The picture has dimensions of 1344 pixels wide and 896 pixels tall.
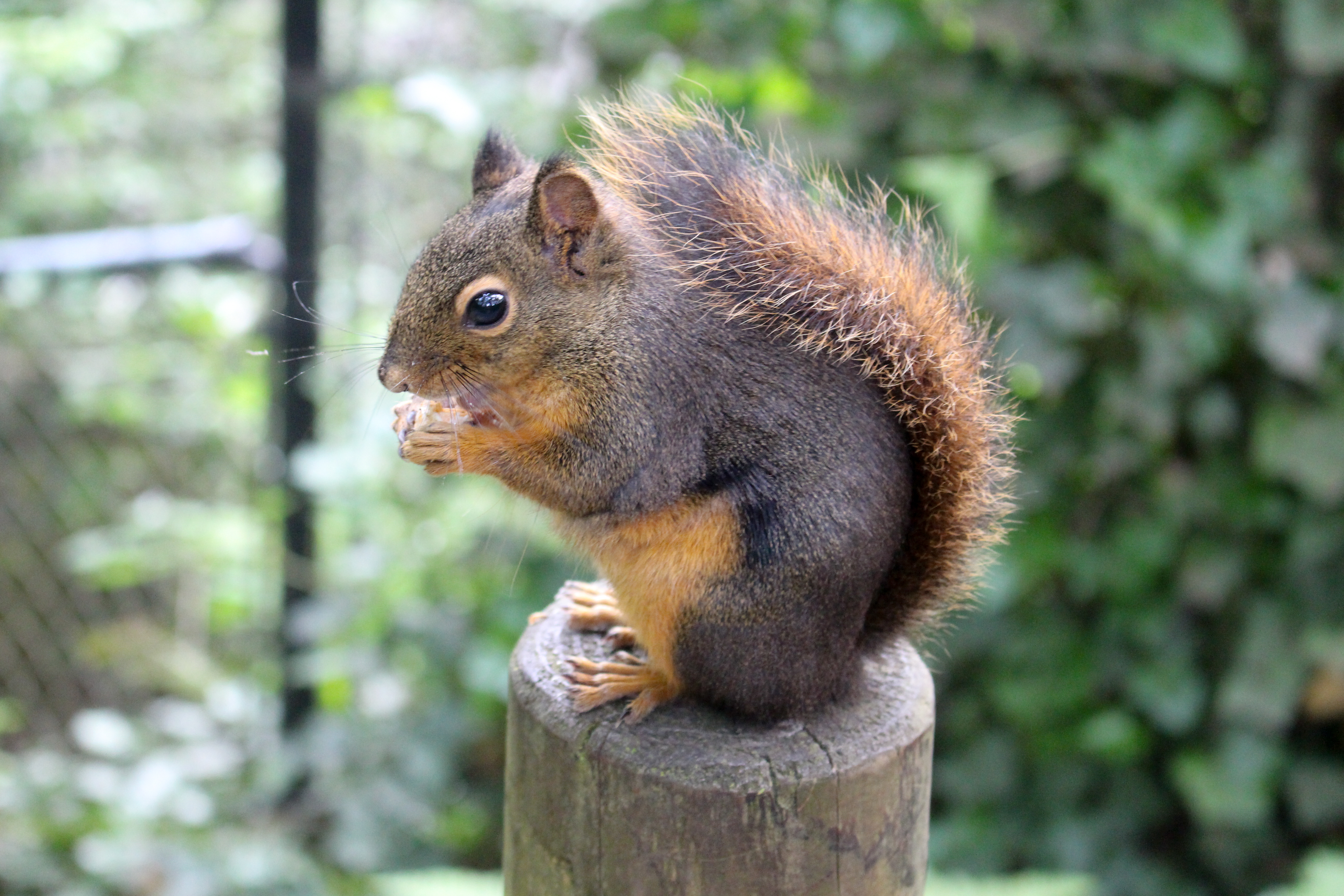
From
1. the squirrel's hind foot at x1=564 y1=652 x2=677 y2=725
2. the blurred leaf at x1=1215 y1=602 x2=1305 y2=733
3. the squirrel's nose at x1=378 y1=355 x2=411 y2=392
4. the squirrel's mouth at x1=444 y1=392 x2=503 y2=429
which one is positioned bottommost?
the blurred leaf at x1=1215 y1=602 x2=1305 y2=733

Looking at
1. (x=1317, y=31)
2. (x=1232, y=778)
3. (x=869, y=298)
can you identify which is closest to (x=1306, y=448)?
(x=1232, y=778)

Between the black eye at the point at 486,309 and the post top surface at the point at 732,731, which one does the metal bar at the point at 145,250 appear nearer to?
the black eye at the point at 486,309

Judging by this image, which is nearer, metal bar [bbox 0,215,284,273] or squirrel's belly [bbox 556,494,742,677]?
squirrel's belly [bbox 556,494,742,677]

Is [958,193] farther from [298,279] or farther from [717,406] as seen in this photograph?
[298,279]

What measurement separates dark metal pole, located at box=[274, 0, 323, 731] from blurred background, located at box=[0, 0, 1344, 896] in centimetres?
3

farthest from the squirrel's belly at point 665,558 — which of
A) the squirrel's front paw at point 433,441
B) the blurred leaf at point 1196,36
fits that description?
the blurred leaf at point 1196,36

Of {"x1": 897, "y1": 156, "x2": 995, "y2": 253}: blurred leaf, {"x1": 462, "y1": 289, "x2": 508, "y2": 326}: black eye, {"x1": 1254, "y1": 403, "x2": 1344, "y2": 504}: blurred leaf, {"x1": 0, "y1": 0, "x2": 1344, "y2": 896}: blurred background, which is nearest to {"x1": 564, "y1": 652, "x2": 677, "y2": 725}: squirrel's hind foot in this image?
{"x1": 462, "y1": 289, "x2": 508, "y2": 326}: black eye

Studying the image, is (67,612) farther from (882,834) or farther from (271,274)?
(882,834)

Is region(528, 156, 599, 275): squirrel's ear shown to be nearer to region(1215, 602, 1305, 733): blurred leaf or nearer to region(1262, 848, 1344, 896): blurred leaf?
region(1262, 848, 1344, 896): blurred leaf

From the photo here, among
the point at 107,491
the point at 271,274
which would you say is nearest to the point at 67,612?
the point at 107,491

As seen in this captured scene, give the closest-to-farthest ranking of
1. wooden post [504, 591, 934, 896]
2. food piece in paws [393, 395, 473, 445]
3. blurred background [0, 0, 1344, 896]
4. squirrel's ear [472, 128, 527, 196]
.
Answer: wooden post [504, 591, 934, 896] < food piece in paws [393, 395, 473, 445] < squirrel's ear [472, 128, 527, 196] < blurred background [0, 0, 1344, 896]

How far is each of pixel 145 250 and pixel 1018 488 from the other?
6.33ft

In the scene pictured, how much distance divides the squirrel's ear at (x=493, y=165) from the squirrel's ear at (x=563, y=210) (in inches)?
7.2

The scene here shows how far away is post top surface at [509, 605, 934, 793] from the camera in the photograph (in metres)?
1.12
